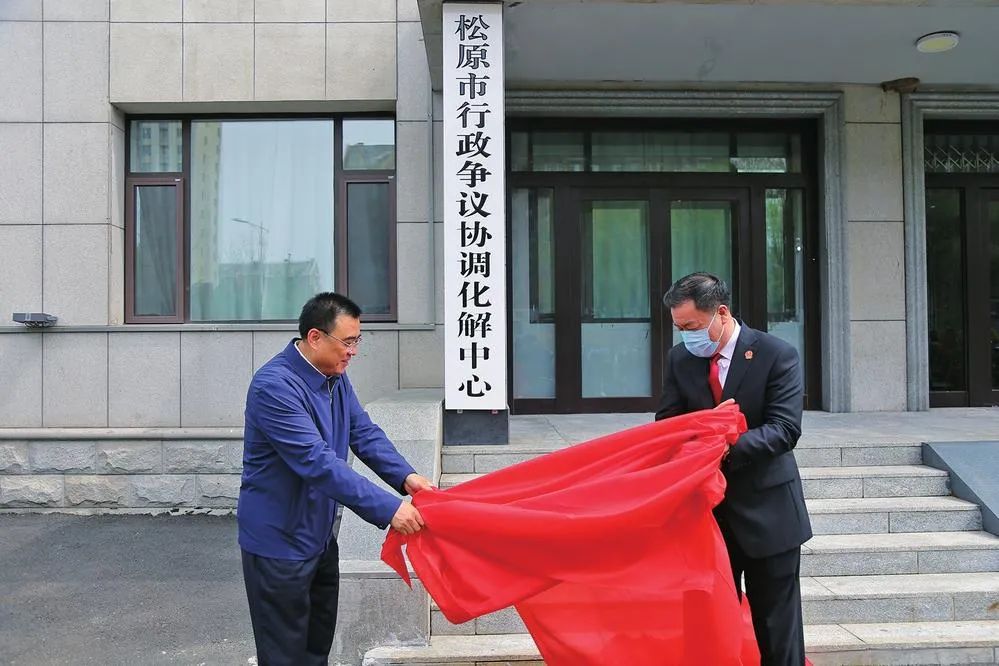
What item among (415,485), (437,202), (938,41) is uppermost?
Result: (938,41)

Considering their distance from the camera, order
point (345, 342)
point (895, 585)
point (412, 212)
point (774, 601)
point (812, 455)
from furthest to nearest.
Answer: point (412, 212) → point (812, 455) → point (895, 585) → point (774, 601) → point (345, 342)

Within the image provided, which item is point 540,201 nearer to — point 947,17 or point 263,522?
point 947,17

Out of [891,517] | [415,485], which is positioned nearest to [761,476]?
[415,485]

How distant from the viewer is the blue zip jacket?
273 centimetres

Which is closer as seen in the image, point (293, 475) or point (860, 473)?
point (293, 475)

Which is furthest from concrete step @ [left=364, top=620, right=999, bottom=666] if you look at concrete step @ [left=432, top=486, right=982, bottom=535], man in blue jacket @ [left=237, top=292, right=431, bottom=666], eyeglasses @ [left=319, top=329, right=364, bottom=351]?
eyeglasses @ [left=319, top=329, right=364, bottom=351]

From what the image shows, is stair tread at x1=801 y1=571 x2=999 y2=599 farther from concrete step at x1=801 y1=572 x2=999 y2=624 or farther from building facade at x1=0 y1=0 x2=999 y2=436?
building facade at x1=0 y1=0 x2=999 y2=436

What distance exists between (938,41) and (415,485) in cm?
685

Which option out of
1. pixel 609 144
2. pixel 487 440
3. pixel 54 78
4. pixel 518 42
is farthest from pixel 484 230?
pixel 54 78

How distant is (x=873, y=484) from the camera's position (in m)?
5.38

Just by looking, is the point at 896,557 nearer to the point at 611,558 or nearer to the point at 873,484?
the point at 873,484

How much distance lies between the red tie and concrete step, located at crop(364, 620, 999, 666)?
181 centimetres

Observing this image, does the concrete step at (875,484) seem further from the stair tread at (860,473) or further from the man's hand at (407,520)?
the man's hand at (407,520)

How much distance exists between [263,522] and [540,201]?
6.36 metres
